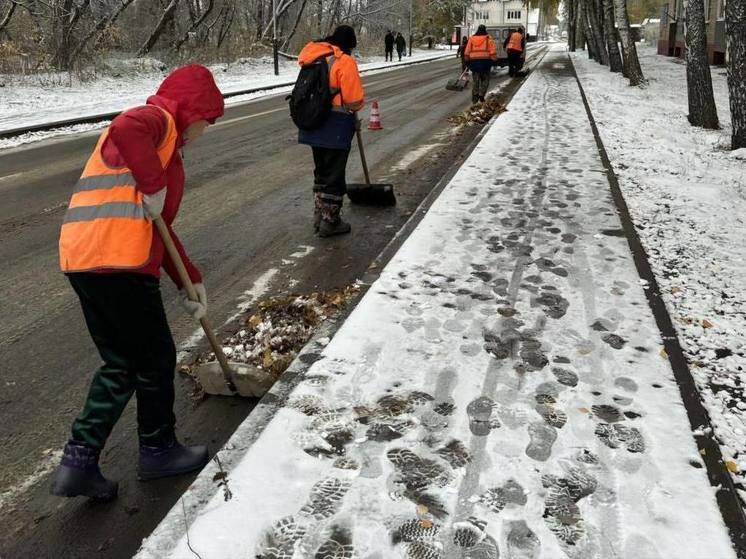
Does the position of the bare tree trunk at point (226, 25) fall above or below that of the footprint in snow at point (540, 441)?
above

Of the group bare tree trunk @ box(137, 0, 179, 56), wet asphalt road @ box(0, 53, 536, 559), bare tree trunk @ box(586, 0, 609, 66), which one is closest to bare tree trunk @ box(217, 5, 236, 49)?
bare tree trunk @ box(137, 0, 179, 56)

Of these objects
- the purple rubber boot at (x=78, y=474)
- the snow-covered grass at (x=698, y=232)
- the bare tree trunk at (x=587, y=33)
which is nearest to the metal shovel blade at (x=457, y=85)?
the snow-covered grass at (x=698, y=232)

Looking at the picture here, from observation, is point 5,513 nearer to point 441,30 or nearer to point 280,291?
point 280,291

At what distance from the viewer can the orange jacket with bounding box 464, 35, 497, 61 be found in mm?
14258

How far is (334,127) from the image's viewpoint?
5691 mm

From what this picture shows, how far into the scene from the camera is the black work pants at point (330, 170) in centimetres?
582

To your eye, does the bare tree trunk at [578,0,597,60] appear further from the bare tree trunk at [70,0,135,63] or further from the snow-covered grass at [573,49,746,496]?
the snow-covered grass at [573,49,746,496]

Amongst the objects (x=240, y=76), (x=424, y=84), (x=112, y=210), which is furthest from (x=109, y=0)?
(x=112, y=210)

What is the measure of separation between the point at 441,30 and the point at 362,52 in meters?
30.2

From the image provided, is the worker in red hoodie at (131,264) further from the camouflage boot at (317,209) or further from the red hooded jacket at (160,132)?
the camouflage boot at (317,209)

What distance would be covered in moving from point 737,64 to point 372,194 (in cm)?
602

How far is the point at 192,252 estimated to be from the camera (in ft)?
18.3

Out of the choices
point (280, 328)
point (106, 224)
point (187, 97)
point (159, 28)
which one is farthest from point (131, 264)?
point (159, 28)

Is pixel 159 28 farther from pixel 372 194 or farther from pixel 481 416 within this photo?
pixel 481 416
